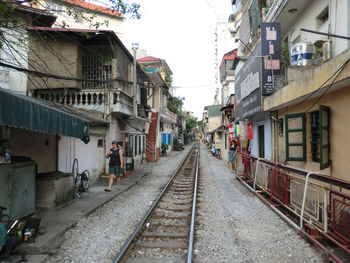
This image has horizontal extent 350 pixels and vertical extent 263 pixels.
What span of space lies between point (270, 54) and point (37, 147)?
8.56m

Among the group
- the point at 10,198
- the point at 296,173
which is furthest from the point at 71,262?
the point at 296,173

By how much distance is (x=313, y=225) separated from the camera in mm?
5484

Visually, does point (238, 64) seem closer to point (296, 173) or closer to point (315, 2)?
A: point (315, 2)

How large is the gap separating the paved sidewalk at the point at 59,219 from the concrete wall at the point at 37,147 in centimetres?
157

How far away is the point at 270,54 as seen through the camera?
35.3ft

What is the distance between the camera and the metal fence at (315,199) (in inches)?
181

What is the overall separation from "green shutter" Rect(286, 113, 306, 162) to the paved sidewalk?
5979 millimetres

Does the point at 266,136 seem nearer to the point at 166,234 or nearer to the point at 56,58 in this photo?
the point at 166,234

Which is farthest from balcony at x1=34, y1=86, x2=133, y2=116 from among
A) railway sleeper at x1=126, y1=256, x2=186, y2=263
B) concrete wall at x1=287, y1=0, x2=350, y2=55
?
railway sleeper at x1=126, y1=256, x2=186, y2=263

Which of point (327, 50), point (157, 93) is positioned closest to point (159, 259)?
point (327, 50)

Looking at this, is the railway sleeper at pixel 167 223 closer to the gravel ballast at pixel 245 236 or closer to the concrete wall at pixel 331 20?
the gravel ballast at pixel 245 236

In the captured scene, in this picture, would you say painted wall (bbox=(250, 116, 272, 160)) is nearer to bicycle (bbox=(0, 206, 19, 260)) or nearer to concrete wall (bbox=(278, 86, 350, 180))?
concrete wall (bbox=(278, 86, 350, 180))

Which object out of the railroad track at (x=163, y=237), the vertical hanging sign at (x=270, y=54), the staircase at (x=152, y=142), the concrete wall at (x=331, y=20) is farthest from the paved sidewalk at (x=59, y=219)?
the staircase at (x=152, y=142)

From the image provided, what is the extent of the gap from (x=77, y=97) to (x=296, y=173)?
10179 millimetres
